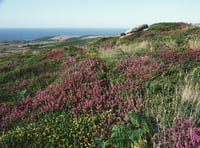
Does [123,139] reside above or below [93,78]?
below

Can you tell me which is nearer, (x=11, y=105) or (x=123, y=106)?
(x=123, y=106)

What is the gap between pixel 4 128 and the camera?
5.93m

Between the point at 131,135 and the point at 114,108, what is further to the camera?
the point at 114,108

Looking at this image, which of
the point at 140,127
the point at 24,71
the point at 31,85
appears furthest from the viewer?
the point at 24,71

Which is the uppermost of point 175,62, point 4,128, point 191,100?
point 175,62

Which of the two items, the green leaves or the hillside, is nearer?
the green leaves

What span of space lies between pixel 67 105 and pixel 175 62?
5170 mm

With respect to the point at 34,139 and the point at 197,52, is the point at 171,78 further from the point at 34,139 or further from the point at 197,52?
the point at 34,139

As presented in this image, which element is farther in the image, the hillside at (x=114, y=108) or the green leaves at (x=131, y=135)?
the hillside at (x=114, y=108)

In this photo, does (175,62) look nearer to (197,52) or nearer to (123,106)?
(197,52)

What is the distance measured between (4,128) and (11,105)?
170 centimetres

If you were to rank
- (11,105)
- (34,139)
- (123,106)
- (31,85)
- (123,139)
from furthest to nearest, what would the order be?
(31,85), (11,105), (123,106), (34,139), (123,139)

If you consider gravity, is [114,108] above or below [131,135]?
below

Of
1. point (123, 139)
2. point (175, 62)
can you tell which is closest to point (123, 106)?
point (123, 139)
